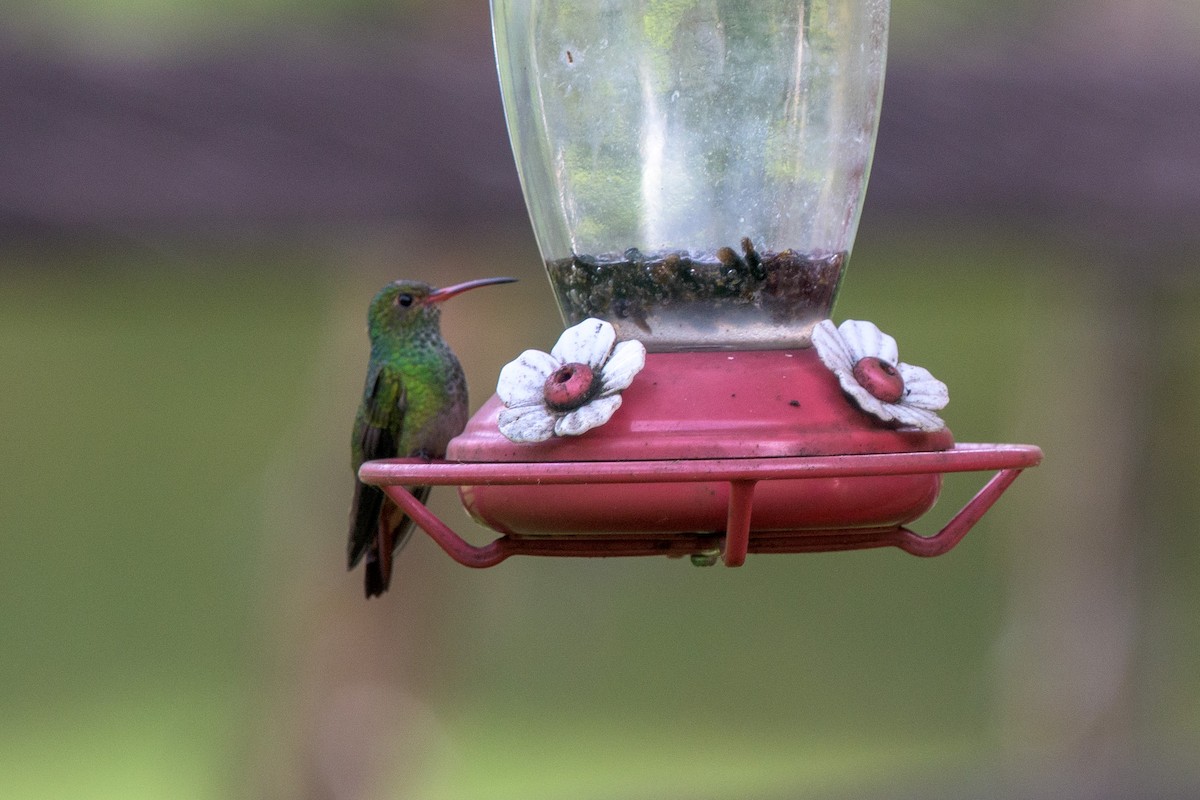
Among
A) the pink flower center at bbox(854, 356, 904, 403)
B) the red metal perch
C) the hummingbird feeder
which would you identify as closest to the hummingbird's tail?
the hummingbird feeder

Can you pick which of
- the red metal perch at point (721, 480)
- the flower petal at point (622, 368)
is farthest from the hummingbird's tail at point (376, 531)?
the flower petal at point (622, 368)

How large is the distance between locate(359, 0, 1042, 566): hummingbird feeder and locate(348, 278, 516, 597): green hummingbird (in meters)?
0.86

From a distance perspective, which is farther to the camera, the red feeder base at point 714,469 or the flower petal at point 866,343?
the flower petal at point 866,343

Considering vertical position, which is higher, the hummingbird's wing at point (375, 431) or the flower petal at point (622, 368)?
the flower petal at point (622, 368)

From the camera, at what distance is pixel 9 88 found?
410 cm

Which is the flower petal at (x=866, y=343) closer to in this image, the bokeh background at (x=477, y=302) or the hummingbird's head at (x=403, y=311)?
the hummingbird's head at (x=403, y=311)

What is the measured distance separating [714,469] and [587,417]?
0.26 m

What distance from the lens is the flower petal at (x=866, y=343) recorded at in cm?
223

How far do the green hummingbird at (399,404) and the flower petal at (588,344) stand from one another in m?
1.16

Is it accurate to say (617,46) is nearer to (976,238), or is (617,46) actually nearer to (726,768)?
(976,238)

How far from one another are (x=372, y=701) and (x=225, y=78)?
2.75 m

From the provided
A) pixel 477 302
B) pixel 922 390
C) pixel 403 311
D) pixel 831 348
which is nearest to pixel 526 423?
pixel 831 348

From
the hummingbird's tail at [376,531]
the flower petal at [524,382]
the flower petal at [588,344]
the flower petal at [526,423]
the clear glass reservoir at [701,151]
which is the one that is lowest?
the hummingbird's tail at [376,531]

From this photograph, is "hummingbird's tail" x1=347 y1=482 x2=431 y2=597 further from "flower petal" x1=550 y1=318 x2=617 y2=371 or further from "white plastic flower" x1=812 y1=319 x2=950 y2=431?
"white plastic flower" x1=812 y1=319 x2=950 y2=431
